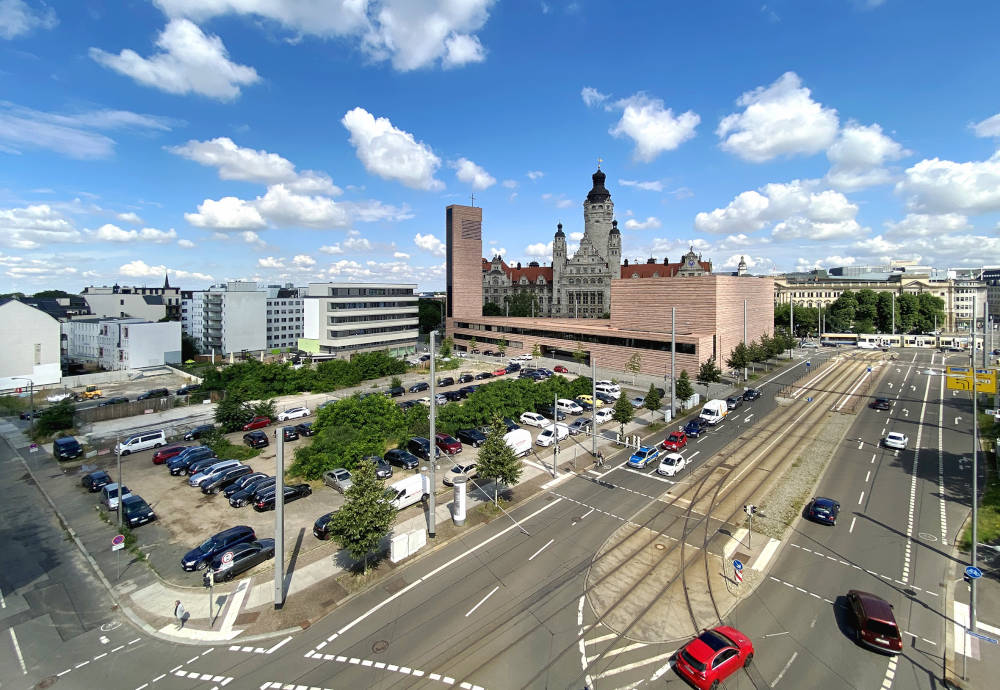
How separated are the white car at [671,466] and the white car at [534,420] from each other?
1218cm

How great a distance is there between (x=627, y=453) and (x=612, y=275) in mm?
100188

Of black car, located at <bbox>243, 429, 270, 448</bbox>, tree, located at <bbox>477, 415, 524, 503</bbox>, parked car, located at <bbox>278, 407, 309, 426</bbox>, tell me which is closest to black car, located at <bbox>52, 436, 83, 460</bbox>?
black car, located at <bbox>243, 429, 270, 448</bbox>

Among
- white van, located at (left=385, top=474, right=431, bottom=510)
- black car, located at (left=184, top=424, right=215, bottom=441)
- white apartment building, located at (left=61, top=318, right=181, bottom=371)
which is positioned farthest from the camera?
white apartment building, located at (left=61, top=318, right=181, bottom=371)

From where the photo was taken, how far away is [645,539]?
22.4 m

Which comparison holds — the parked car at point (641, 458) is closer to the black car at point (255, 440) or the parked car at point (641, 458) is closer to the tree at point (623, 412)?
the tree at point (623, 412)

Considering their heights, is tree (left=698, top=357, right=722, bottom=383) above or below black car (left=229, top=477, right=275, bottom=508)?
above

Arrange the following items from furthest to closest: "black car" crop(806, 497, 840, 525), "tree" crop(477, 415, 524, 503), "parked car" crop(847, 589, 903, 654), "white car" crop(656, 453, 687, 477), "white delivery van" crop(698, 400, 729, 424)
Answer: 1. "white delivery van" crop(698, 400, 729, 424)
2. "white car" crop(656, 453, 687, 477)
3. "tree" crop(477, 415, 524, 503)
4. "black car" crop(806, 497, 840, 525)
5. "parked car" crop(847, 589, 903, 654)

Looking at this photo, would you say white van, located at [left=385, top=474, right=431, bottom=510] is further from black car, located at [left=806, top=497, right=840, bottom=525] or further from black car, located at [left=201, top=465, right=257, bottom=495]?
black car, located at [left=806, top=497, right=840, bottom=525]

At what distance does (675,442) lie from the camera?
36188mm

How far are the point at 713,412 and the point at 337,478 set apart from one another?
34869 millimetres

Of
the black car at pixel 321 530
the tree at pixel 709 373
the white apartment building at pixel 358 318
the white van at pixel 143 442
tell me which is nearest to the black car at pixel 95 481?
the white van at pixel 143 442

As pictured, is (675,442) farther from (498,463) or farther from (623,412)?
(498,463)

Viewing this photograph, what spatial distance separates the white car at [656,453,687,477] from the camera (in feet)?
101

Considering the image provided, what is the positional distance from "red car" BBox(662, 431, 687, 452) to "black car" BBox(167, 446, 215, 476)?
34699 mm
